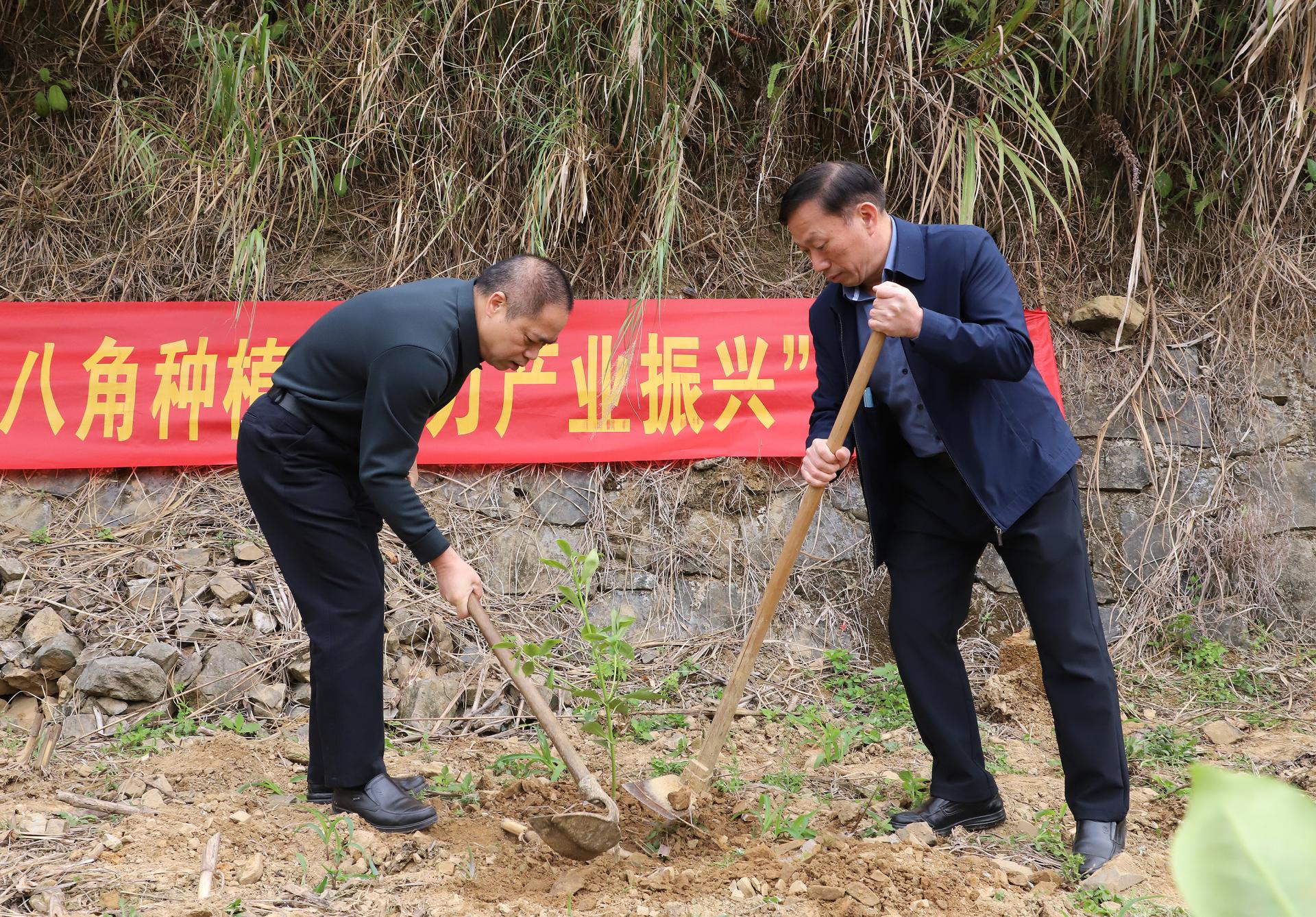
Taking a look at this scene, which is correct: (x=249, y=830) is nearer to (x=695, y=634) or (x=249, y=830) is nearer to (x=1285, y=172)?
(x=695, y=634)

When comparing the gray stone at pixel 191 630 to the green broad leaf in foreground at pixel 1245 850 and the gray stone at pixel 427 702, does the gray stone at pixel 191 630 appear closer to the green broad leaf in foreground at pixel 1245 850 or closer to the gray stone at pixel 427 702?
the gray stone at pixel 427 702

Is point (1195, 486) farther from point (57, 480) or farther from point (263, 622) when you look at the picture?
point (57, 480)

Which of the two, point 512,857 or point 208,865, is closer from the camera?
point 208,865

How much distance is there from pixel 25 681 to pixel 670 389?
2448mm

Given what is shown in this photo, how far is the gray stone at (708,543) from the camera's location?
4.05 m

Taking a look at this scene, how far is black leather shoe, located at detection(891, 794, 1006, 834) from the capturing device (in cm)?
238

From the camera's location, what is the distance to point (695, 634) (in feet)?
12.7

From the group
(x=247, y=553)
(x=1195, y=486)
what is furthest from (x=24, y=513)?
(x=1195, y=486)

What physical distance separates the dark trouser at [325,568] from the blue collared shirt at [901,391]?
1269 mm

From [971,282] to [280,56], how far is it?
3.46 metres

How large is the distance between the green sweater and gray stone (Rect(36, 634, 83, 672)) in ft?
5.17

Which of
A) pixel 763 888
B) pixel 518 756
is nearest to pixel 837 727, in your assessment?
pixel 518 756

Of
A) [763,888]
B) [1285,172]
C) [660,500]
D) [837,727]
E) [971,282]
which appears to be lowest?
[837,727]

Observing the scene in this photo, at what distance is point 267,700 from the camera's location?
10.7 ft
